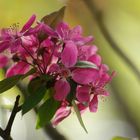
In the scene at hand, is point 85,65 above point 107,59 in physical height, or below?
above

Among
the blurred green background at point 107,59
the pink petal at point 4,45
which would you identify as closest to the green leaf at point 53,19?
the pink petal at point 4,45

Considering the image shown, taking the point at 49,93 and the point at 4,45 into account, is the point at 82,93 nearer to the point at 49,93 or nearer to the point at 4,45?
the point at 49,93

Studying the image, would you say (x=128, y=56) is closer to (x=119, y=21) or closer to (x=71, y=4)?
(x=119, y=21)

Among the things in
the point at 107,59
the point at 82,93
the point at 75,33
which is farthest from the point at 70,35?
the point at 107,59

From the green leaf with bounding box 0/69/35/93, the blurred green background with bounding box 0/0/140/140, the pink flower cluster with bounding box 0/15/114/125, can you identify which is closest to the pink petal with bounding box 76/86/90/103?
the pink flower cluster with bounding box 0/15/114/125

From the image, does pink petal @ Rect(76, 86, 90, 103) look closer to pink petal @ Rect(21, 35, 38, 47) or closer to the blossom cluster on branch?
the blossom cluster on branch

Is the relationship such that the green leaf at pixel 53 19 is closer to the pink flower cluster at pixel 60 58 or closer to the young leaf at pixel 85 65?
the pink flower cluster at pixel 60 58
